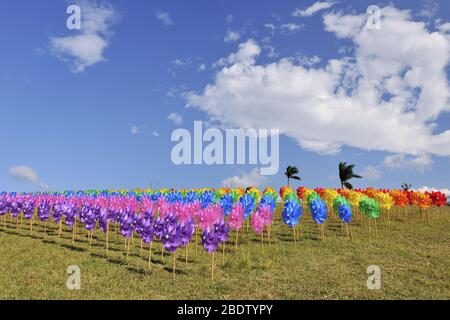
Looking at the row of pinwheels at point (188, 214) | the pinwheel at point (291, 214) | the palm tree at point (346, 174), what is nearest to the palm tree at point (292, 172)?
the palm tree at point (346, 174)

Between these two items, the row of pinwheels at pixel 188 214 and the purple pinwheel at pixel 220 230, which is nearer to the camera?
the purple pinwheel at pixel 220 230

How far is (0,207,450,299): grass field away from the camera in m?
12.6

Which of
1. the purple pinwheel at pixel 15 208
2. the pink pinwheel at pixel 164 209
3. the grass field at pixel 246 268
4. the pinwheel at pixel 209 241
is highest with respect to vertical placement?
the pink pinwheel at pixel 164 209

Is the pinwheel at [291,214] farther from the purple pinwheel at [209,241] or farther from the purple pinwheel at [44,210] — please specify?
the purple pinwheel at [44,210]

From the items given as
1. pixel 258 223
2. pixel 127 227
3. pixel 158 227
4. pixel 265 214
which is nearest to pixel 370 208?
pixel 265 214

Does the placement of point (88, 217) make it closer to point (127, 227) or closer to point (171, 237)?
point (127, 227)

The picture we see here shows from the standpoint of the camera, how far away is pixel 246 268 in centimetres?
1560

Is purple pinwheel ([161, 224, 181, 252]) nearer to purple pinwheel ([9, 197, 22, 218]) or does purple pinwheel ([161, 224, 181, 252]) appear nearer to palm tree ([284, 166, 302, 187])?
Result: purple pinwheel ([9, 197, 22, 218])

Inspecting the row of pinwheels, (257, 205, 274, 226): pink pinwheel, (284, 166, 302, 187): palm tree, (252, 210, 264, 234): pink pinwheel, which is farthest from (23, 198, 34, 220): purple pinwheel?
(284, 166, 302, 187): palm tree

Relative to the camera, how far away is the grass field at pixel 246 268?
12.6 meters

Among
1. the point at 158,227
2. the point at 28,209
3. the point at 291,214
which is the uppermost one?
the point at 291,214
